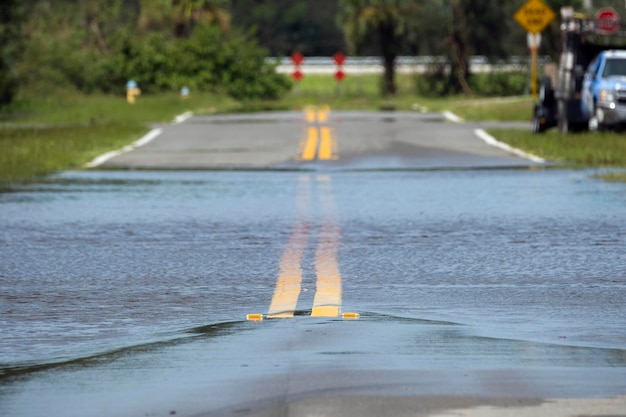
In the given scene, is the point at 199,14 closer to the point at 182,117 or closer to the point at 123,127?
the point at 182,117

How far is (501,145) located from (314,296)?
19368 mm

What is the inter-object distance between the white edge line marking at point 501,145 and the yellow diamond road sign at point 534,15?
16075 mm

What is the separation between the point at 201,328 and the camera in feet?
30.6

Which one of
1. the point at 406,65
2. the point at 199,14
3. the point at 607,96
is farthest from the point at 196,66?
the point at 607,96

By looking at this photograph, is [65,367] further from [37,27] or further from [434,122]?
[37,27]

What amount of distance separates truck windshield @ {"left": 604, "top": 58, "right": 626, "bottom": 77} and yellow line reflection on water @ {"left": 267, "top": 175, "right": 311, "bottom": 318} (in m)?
16.0


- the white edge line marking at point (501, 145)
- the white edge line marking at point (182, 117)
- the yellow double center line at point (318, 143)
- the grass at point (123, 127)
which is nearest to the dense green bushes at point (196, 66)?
the grass at point (123, 127)

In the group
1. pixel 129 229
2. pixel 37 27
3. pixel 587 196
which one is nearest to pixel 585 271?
pixel 129 229

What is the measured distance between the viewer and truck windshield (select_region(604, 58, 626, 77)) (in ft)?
107

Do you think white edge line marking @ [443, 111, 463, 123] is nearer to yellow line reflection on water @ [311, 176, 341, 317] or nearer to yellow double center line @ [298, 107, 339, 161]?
yellow double center line @ [298, 107, 339, 161]

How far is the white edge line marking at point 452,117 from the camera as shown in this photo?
133 ft

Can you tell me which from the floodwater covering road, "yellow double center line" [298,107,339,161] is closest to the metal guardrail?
"yellow double center line" [298,107,339,161]

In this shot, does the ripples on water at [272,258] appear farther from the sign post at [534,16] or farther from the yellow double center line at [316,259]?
the sign post at [534,16]

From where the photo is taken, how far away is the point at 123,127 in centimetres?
3625
